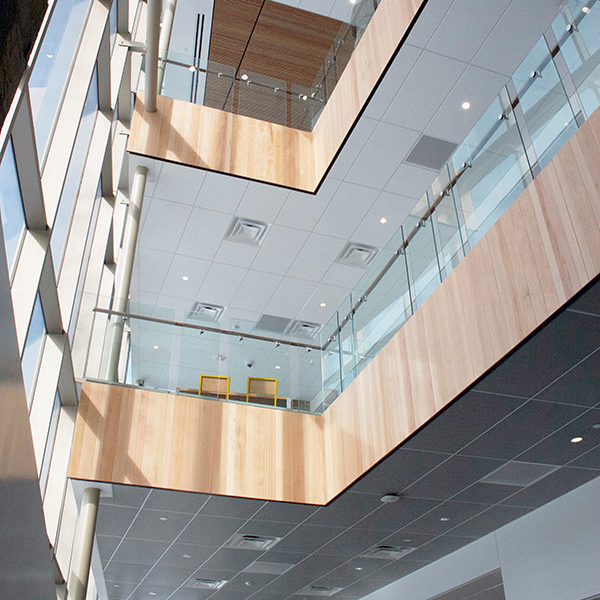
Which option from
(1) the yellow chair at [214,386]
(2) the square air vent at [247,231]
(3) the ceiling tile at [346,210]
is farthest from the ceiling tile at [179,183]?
(1) the yellow chair at [214,386]

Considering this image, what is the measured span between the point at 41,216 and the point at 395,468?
4229 millimetres

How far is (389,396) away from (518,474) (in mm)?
1910

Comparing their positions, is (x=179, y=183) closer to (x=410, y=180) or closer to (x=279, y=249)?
(x=279, y=249)

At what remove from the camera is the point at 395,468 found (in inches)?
261

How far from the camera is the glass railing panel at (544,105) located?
432 cm

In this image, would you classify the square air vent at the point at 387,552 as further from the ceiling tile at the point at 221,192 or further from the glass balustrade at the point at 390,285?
the ceiling tile at the point at 221,192

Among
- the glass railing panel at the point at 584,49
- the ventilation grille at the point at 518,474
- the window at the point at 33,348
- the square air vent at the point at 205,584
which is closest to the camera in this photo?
the glass railing panel at the point at 584,49

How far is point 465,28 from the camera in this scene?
762cm

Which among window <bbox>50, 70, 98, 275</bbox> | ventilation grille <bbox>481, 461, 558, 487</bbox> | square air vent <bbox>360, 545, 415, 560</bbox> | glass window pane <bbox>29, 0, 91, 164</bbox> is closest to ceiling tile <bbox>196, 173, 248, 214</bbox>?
window <bbox>50, 70, 98, 275</bbox>

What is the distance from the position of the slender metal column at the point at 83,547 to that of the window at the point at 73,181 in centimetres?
246

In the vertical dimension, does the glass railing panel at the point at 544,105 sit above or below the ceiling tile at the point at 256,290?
below

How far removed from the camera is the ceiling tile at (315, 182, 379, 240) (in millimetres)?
9812

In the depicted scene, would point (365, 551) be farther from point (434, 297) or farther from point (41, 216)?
point (41, 216)

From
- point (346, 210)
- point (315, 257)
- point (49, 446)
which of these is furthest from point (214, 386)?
point (315, 257)
